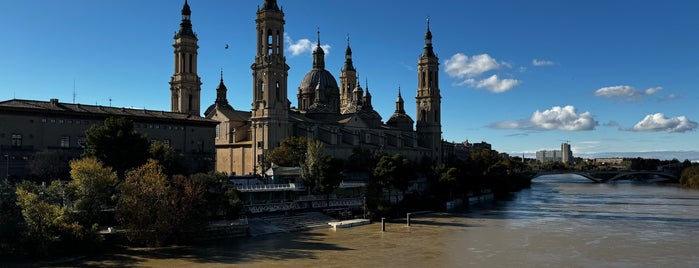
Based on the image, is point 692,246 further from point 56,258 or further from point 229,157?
point 229,157

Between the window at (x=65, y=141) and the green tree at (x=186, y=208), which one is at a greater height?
the window at (x=65, y=141)

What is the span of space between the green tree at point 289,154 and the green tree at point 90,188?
2498 centimetres

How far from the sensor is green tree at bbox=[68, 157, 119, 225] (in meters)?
36.1

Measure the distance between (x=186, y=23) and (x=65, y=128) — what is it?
26736 mm

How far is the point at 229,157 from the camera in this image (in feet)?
243

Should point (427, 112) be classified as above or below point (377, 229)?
above

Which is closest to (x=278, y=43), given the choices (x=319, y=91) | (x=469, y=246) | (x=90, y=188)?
(x=319, y=91)

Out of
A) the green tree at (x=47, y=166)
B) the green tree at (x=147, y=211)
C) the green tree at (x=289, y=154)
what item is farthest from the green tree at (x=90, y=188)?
the green tree at (x=289, y=154)

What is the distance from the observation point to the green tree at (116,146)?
144 ft

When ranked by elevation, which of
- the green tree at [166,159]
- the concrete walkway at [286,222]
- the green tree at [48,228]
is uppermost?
the green tree at [166,159]

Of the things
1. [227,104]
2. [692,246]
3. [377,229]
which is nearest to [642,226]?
[692,246]

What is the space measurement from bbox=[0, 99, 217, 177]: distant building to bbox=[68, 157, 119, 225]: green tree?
14861 mm

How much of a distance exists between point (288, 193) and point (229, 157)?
75.5 feet

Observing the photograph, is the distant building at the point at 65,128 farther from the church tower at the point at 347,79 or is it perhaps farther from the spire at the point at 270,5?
the church tower at the point at 347,79
